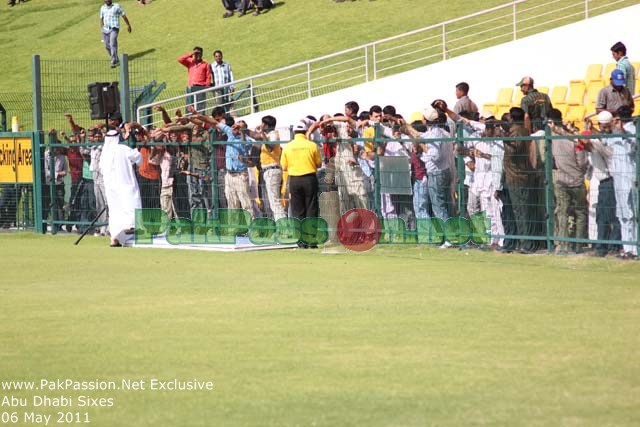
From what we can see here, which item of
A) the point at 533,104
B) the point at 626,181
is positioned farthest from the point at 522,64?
the point at 626,181

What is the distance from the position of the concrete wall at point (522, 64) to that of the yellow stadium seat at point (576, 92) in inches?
57.7

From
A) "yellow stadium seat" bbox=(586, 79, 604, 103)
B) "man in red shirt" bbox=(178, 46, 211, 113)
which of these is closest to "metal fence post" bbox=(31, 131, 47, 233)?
"man in red shirt" bbox=(178, 46, 211, 113)

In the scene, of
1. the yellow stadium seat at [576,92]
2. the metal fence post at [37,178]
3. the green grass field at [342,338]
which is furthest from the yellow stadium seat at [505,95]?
the metal fence post at [37,178]

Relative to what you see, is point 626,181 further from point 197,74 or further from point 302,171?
point 197,74

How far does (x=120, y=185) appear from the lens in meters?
19.5

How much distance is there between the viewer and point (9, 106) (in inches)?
1531

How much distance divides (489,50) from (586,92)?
3.94m

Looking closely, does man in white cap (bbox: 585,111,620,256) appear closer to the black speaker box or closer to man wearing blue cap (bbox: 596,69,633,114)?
man wearing blue cap (bbox: 596,69,633,114)

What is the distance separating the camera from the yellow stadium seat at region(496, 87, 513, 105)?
76.2 feet

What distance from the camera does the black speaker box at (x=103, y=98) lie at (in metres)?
21.3

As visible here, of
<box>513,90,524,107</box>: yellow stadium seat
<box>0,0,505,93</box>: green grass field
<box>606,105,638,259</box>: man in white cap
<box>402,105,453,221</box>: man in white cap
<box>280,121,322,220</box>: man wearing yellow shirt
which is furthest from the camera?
<box>0,0,505,93</box>: green grass field

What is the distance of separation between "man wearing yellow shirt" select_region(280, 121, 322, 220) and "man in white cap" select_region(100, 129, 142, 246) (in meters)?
2.92

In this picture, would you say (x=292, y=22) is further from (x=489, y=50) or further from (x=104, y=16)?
(x=489, y=50)

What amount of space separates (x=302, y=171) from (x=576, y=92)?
7.08m
